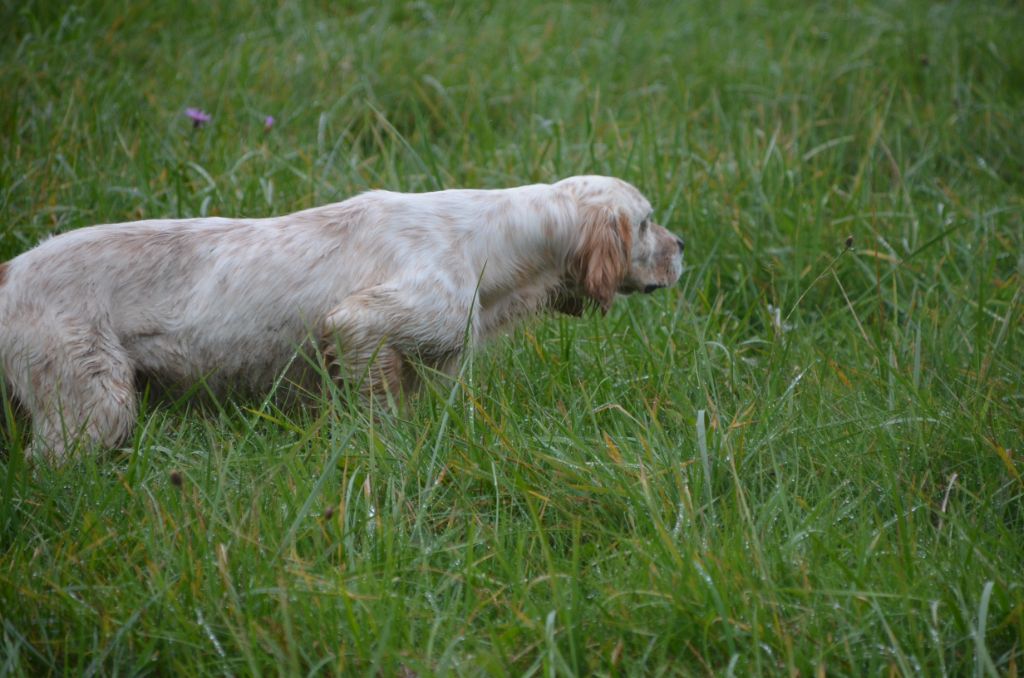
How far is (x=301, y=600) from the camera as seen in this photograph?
2.58 metres

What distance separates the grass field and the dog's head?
0.71 ft

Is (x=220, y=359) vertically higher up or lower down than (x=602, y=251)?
lower down

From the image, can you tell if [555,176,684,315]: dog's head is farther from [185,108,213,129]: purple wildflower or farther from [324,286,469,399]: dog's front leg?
[185,108,213,129]: purple wildflower

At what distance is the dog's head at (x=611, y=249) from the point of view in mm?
3932

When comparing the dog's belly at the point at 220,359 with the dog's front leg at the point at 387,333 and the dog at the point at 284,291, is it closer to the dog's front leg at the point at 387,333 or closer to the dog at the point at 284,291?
the dog at the point at 284,291

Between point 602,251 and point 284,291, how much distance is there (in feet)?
3.55

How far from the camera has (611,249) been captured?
12.9 ft

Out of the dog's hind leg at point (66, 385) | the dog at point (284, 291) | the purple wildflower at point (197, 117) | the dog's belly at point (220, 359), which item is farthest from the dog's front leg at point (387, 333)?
the purple wildflower at point (197, 117)

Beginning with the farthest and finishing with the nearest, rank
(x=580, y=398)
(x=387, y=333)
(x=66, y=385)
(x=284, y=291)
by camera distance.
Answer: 1. (x=580, y=398)
2. (x=284, y=291)
3. (x=387, y=333)
4. (x=66, y=385)

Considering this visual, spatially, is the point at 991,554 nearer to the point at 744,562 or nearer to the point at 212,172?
the point at 744,562

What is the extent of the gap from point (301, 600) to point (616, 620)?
718mm

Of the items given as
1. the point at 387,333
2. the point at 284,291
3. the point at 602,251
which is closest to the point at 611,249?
the point at 602,251

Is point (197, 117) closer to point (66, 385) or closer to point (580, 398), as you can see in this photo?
point (66, 385)

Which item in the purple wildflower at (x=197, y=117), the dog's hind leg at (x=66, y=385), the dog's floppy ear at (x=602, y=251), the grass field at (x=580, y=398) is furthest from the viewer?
the purple wildflower at (x=197, y=117)
